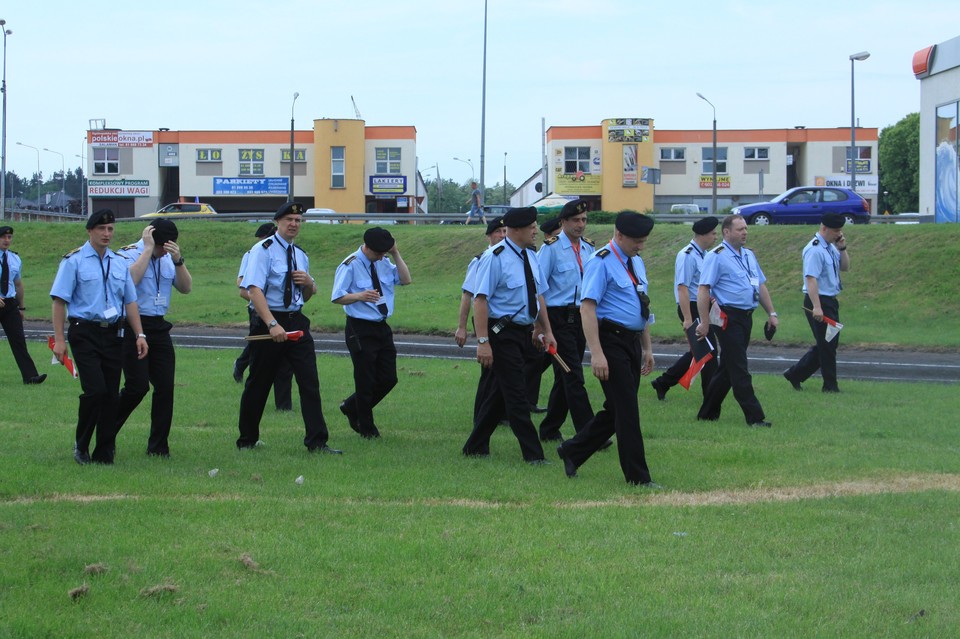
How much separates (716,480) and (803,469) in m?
0.86

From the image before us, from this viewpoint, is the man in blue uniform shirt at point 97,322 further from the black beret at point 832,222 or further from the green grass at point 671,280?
the green grass at point 671,280

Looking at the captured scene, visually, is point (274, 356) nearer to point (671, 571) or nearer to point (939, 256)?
point (671, 571)

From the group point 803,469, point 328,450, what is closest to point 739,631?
point 803,469

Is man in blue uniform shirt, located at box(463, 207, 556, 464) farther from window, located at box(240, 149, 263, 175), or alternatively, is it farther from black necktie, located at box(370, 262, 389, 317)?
window, located at box(240, 149, 263, 175)

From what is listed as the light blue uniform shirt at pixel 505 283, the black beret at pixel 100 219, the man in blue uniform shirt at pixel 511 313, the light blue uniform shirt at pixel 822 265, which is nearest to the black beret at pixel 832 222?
the light blue uniform shirt at pixel 822 265

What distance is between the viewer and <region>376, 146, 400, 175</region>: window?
253 ft

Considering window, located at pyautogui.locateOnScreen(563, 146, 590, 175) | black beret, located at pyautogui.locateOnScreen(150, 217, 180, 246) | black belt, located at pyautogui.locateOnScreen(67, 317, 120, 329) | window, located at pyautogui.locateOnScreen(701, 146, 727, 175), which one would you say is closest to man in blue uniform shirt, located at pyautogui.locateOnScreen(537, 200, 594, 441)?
black beret, located at pyautogui.locateOnScreen(150, 217, 180, 246)

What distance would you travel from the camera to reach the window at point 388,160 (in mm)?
77250

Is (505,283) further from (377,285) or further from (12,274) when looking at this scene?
(12,274)

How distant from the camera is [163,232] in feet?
30.1

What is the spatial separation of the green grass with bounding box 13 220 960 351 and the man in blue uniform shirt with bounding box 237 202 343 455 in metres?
12.4

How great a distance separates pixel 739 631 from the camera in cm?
478

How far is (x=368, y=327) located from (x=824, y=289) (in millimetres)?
6300

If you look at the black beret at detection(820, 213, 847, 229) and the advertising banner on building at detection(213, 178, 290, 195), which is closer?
the black beret at detection(820, 213, 847, 229)
